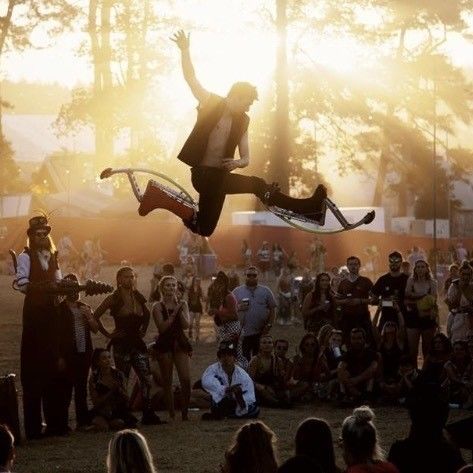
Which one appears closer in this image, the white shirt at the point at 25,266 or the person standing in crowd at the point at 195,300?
the white shirt at the point at 25,266

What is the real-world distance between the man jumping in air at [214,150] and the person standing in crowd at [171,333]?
619 cm

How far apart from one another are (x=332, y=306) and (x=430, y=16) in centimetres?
4014

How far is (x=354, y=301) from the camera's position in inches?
711

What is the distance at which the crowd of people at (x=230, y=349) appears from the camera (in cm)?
1466

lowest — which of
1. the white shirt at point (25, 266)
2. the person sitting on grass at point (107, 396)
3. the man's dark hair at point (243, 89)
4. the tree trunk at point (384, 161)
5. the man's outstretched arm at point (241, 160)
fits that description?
the person sitting on grass at point (107, 396)

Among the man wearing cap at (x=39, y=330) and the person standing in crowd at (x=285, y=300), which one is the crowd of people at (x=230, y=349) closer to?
the man wearing cap at (x=39, y=330)

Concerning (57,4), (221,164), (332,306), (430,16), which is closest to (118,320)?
(332,306)

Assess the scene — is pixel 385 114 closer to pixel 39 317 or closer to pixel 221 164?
pixel 39 317

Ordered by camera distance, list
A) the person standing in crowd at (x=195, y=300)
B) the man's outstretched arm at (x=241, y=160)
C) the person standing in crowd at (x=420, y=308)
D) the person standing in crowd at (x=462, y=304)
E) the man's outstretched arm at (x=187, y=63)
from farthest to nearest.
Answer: the person standing in crowd at (x=195, y=300)
the person standing in crowd at (x=462, y=304)
the person standing in crowd at (x=420, y=308)
the man's outstretched arm at (x=241, y=160)
the man's outstretched arm at (x=187, y=63)

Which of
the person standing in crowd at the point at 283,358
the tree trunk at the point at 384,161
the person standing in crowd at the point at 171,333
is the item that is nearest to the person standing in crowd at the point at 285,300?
the person standing in crowd at the point at 283,358

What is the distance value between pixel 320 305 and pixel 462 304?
6.14 feet

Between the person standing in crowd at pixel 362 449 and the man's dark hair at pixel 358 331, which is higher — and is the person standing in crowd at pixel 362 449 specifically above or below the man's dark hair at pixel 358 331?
below

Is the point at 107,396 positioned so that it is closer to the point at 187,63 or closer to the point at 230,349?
the point at 230,349

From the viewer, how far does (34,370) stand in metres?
14.6
